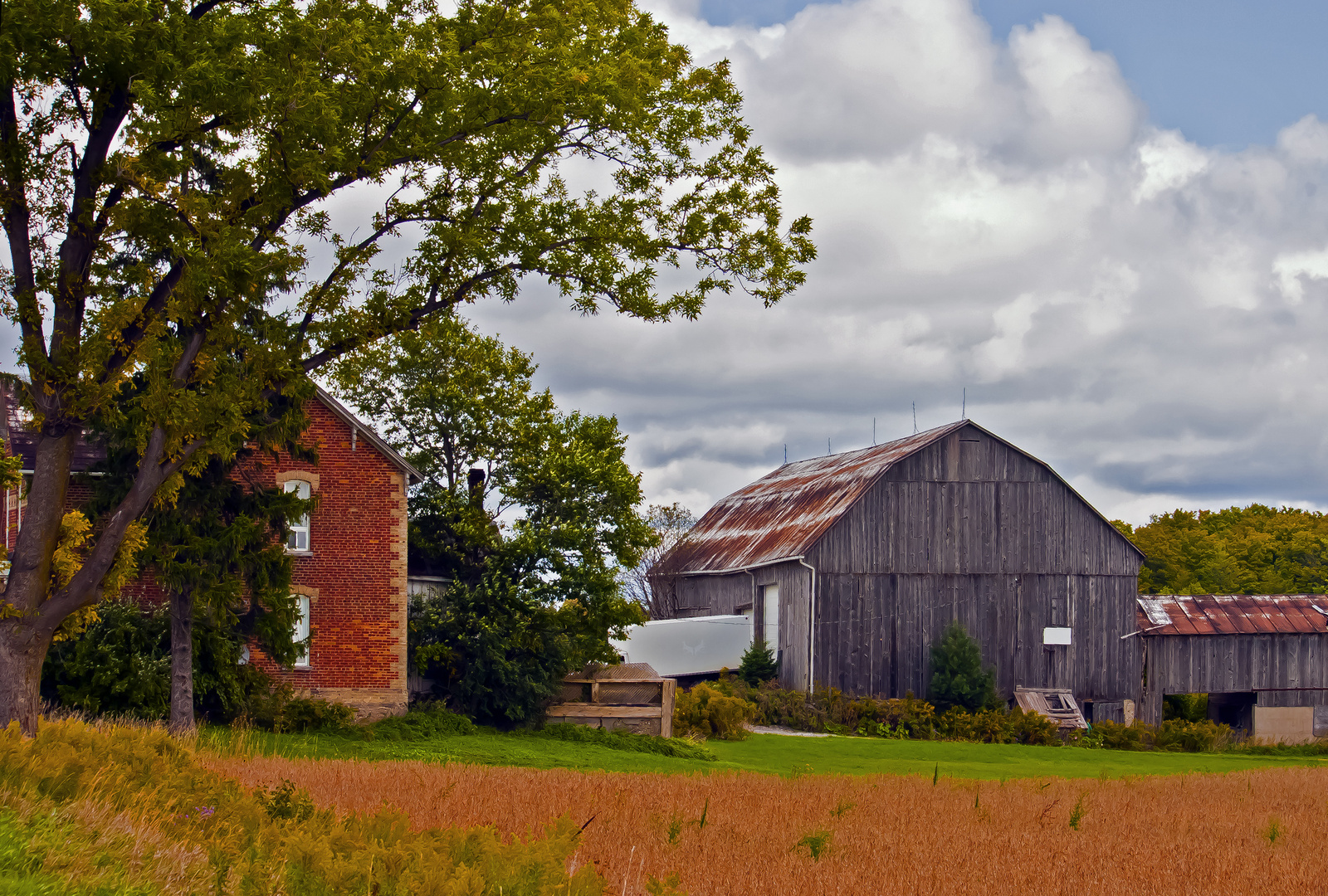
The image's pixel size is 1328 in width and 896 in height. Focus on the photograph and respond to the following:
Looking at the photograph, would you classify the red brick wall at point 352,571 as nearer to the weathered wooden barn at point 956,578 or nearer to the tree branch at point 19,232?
the tree branch at point 19,232

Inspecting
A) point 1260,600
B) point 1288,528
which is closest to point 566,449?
point 1260,600

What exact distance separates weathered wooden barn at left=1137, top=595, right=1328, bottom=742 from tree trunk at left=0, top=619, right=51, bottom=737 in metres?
34.7

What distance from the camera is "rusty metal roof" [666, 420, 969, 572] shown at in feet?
135

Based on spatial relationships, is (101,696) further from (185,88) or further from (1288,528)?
(1288,528)

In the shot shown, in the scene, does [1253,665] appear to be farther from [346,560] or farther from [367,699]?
[346,560]

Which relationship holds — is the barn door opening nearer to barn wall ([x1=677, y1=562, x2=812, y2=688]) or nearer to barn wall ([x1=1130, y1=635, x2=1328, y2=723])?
barn wall ([x1=677, y1=562, x2=812, y2=688])

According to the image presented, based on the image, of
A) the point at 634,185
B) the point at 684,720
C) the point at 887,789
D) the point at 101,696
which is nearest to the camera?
the point at 887,789

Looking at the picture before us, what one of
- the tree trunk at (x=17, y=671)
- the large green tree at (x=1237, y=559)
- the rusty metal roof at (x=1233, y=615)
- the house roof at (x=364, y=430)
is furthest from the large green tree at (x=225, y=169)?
the large green tree at (x=1237, y=559)

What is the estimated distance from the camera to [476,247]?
70.5 feet

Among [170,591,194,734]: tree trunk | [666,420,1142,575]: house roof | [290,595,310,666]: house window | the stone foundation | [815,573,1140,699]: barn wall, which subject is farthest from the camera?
[666,420,1142,575]: house roof

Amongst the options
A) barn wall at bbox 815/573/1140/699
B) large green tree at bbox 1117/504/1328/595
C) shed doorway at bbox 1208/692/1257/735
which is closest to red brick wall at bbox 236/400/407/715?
→ barn wall at bbox 815/573/1140/699

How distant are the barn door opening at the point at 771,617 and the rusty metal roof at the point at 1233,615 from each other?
12411 mm

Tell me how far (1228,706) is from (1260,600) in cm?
427

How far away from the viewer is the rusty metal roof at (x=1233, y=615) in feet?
136
